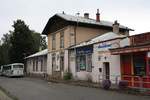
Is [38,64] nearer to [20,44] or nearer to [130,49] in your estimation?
[20,44]

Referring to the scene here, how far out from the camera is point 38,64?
52062 millimetres

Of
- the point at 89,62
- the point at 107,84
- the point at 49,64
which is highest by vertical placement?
the point at 49,64

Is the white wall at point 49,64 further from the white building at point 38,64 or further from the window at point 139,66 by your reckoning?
the window at point 139,66

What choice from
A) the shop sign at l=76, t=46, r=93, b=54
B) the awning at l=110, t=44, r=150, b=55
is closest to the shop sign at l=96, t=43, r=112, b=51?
the shop sign at l=76, t=46, r=93, b=54

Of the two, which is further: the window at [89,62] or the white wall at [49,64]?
the white wall at [49,64]

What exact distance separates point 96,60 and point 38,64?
2456 cm

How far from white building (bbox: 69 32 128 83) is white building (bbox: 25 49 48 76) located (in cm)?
1359

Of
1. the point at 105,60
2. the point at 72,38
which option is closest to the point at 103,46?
the point at 105,60

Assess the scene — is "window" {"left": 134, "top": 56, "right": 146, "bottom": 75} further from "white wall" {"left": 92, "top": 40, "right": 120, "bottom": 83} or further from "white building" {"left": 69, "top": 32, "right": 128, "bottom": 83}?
"white wall" {"left": 92, "top": 40, "right": 120, "bottom": 83}

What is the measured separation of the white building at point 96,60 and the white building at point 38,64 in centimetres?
1359

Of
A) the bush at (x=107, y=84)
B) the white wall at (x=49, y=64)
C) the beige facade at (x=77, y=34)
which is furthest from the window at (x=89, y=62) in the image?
the white wall at (x=49, y=64)

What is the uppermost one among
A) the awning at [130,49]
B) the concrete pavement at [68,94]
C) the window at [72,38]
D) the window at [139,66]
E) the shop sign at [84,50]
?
the window at [72,38]

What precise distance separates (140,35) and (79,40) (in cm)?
1511

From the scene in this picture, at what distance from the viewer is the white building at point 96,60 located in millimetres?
25844
